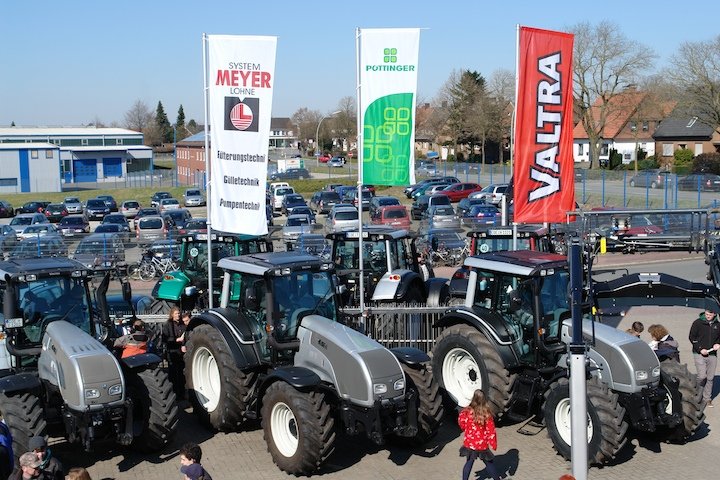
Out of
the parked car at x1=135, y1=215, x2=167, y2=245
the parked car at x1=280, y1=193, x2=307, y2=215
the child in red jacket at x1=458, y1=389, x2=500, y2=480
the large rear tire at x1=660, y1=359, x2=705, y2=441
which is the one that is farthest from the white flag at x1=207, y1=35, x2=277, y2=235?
the parked car at x1=280, y1=193, x2=307, y2=215

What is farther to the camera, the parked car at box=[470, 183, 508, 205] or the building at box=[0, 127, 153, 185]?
the building at box=[0, 127, 153, 185]

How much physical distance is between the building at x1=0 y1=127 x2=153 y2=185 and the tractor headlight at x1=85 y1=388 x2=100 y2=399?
71266mm

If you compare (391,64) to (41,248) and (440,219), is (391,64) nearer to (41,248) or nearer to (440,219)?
(41,248)

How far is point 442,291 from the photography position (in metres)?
18.0

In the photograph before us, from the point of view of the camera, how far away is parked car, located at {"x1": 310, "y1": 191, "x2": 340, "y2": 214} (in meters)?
48.7

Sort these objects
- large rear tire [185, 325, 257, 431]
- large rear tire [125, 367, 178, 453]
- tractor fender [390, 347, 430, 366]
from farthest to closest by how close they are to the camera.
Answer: large rear tire [185, 325, 257, 431], tractor fender [390, 347, 430, 366], large rear tire [125, 367, 178, 453]

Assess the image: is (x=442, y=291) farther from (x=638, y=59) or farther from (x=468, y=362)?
(x=638, y=59)

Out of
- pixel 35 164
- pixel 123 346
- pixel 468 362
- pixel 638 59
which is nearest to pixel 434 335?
pixel 468 362

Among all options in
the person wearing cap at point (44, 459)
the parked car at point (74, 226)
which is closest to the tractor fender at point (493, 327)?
Answer: the person wearing cap at point (44, 459)

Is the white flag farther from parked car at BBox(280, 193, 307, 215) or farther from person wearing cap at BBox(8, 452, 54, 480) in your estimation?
parked car at BBox(280, 193, 307, 215)

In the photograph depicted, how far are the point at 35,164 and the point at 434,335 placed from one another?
219 feet

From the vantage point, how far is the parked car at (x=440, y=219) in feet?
125

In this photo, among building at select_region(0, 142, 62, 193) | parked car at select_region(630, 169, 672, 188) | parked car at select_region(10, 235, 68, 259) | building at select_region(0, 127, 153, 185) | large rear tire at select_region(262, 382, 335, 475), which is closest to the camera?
large rear tire at select_region(262, 382, 335, 475)

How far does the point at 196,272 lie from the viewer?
17844mm
